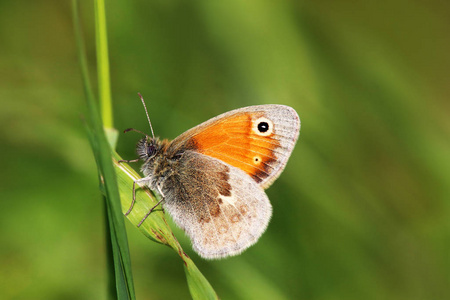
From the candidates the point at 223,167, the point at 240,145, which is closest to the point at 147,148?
the point at 223,167

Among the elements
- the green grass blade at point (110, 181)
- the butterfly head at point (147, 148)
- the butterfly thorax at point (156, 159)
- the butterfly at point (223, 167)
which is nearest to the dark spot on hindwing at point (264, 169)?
the butterfly at point (223, 167)

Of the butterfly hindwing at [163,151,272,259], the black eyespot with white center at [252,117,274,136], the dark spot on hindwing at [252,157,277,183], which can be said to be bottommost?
the butterfly hindwing at [163,151,272,259]

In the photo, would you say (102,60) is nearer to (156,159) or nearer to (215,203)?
(156,159)

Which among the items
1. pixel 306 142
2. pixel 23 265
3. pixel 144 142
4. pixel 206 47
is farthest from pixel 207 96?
pixel 23 265

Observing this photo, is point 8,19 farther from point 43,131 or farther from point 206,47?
point 206,47

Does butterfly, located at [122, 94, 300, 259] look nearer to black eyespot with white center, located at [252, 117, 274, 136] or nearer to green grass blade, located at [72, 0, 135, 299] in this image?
black eyespot with white center, located at [252, 117, 274, 136]

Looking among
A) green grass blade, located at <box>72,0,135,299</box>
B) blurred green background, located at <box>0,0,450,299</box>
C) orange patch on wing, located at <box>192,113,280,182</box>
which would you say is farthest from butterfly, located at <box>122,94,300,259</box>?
green grass blade, located at <box>72,0,135,299</box>

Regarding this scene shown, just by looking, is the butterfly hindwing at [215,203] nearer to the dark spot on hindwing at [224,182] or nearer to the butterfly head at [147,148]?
the dark spot on hindwing at [224,182]
